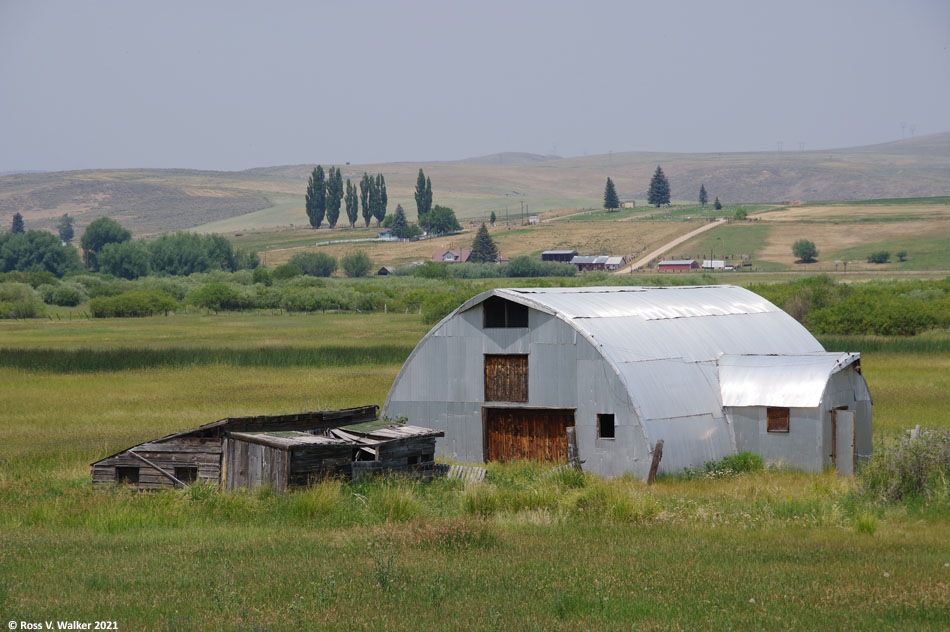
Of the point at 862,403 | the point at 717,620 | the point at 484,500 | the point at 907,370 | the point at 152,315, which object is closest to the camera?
the point at 717,620

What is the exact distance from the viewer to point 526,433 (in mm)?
31734

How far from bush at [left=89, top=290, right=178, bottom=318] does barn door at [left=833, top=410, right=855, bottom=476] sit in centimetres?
9541

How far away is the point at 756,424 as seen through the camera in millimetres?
31297

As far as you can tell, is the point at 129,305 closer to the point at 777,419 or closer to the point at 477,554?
the point at 777,419

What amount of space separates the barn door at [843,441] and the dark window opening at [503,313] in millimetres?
8599

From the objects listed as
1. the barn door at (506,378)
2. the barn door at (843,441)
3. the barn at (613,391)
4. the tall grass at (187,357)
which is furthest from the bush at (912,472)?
the tall grass at (187,357)

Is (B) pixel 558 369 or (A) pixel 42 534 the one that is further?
(B) pixel 558 369

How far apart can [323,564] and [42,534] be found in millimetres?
6131

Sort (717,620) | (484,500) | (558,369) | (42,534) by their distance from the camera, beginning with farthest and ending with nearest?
(558,369), (484,500), (42,534), (717,620)

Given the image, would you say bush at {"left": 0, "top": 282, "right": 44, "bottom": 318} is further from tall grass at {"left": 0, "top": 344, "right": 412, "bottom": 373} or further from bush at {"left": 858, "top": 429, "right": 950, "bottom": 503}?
bush at {"left": 858, "top": 429, "right": 950, "bottom": 503}

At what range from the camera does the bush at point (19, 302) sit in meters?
115

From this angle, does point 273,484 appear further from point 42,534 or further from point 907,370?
point 907,370

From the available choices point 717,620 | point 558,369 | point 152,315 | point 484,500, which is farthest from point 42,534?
point 152,315

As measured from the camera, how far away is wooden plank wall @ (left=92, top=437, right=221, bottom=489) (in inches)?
1014
